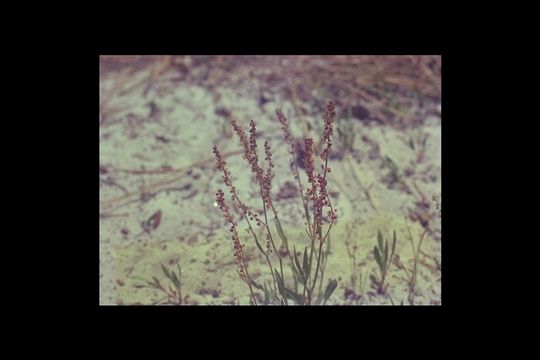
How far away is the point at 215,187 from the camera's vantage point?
350 cm

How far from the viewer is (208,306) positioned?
101 inches

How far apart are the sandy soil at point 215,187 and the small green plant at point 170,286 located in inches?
0.9

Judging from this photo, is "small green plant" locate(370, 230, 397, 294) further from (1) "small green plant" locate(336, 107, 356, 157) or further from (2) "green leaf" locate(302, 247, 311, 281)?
(1) "small green plant" locate(336, 107, 356, 157)

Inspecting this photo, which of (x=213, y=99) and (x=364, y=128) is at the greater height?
(x=213, y=99)

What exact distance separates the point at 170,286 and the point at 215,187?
2.50ft

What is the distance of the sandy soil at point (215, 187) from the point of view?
2.88m

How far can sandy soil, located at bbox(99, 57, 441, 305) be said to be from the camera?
9.44 ft

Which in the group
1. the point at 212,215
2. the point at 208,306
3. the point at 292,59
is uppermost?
the point at 292,59

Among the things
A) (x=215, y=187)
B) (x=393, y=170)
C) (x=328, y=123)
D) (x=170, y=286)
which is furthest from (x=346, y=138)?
(x=328, y=123)

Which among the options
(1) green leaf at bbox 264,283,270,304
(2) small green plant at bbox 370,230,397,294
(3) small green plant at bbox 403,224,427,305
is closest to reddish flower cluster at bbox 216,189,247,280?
(1) green leaf at bbox 264,283,270,304

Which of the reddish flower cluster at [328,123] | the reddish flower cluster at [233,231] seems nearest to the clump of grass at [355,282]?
the reddish flower cluster at [233,231]
